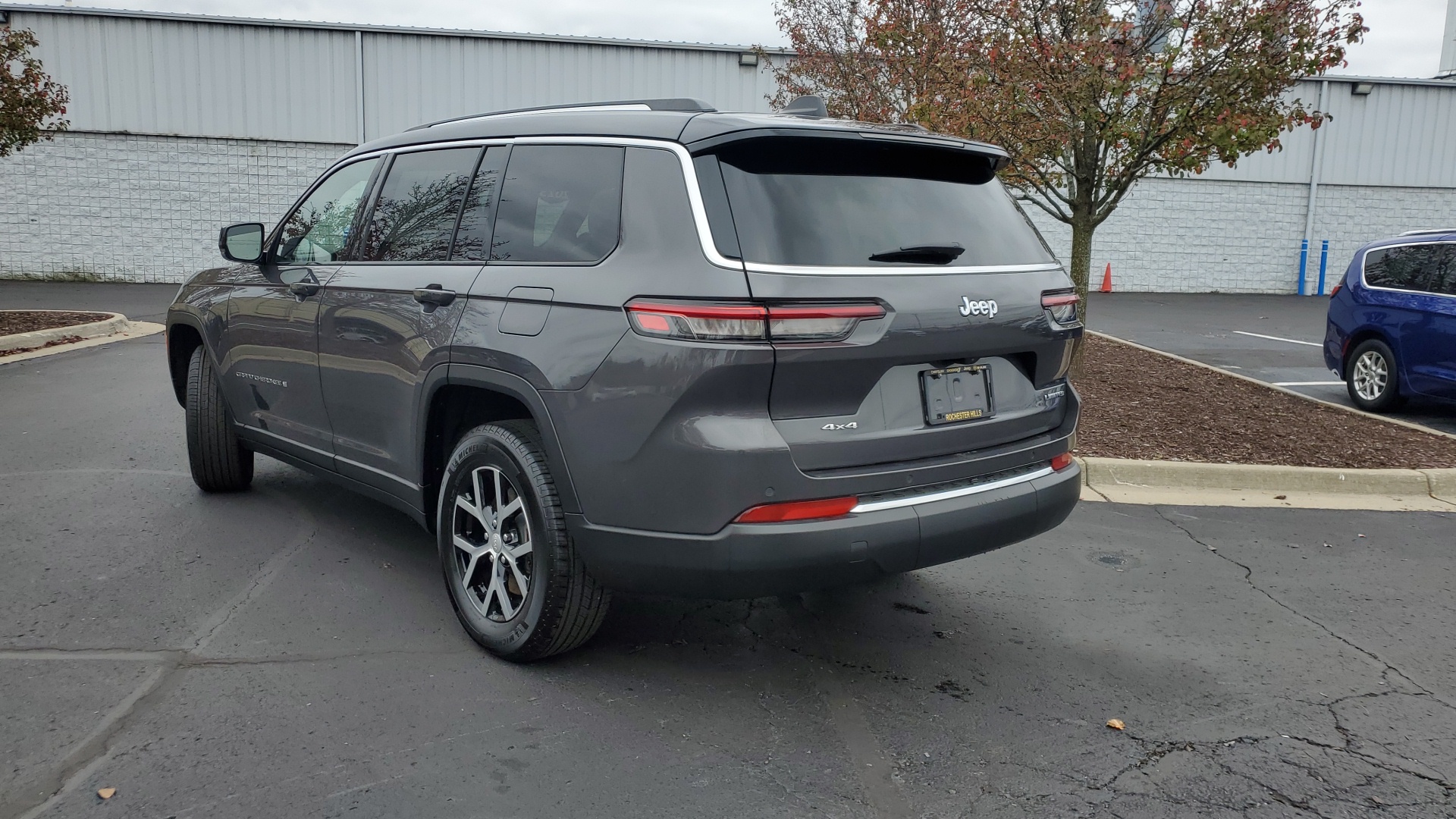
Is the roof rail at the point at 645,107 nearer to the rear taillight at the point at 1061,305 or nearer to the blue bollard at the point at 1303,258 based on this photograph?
the rear taillight at the point at 1061,305

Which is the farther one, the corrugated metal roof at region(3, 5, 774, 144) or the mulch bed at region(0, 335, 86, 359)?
the corrugated metal roof at region(3, 5, 774, 144)

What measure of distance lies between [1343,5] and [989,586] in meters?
5.25

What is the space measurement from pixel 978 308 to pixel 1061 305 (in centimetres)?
51

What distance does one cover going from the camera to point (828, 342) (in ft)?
10.5

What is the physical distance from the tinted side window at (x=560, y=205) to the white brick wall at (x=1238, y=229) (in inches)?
841

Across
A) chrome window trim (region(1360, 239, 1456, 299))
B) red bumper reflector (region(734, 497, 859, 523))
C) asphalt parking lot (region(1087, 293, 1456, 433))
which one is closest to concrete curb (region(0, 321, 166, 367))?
red bumper reflector (region(734, 497, 859, 523))

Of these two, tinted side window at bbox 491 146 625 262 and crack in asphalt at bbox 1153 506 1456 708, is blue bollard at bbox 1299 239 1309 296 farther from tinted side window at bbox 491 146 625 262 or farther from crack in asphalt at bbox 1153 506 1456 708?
tinted side window at bbox 491 146 625 262

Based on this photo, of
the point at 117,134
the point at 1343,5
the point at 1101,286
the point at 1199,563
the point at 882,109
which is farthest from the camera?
the point at 1101,286

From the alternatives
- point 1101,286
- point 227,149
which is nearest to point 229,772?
point 227,149

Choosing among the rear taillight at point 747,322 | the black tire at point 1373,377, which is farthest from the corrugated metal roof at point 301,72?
the rear taillight at point 747,322

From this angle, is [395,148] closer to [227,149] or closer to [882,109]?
[882,109]

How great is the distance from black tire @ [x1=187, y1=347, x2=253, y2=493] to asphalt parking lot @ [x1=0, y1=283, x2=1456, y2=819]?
1.18ft

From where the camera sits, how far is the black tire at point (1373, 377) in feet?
30.1

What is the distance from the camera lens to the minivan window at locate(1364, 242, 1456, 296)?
8.88m
